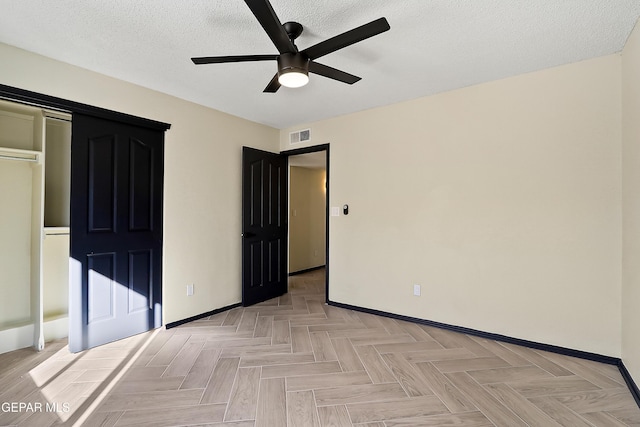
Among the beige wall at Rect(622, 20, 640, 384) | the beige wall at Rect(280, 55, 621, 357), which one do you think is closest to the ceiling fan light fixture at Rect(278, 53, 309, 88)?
the beige wall at Rect(280, 55, 621, 357)

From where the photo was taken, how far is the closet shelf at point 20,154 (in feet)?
8.34

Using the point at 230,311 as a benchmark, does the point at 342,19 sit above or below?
above

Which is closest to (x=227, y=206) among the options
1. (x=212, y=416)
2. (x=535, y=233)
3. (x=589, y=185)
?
(x=212, y=416)

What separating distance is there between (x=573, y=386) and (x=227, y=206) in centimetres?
369

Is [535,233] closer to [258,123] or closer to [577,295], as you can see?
[577,295]

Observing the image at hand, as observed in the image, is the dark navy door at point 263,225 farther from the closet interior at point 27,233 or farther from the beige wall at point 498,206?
the closet interior at point 27,233

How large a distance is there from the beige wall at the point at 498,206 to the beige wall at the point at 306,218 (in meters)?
2.31

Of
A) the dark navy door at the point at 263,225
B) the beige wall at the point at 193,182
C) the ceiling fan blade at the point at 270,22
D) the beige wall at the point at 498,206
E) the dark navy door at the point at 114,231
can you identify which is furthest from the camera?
the dark navy door at the point at 263,225

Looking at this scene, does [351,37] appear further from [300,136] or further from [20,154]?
[20,154]

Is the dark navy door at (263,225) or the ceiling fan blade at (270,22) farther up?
the ceiling fan blade at (270,22)

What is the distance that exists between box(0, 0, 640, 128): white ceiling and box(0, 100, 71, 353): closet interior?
2.57ft

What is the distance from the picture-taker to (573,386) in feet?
6.97

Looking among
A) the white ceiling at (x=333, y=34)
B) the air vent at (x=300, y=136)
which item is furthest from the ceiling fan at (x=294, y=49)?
the air vent at (x=300, y=136)

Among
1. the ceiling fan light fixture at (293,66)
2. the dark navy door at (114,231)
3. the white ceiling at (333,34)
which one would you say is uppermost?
the white ceiling at (333,34)
